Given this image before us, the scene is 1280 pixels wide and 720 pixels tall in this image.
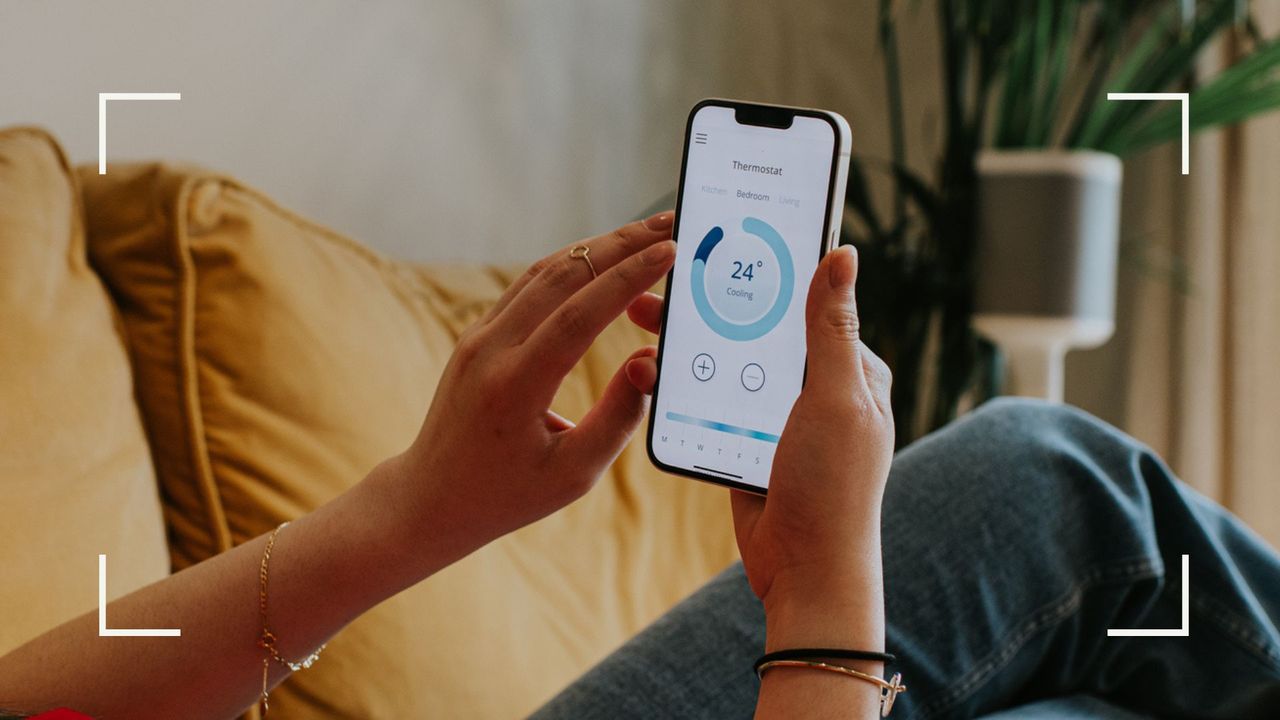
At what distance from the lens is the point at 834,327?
0.51 meters

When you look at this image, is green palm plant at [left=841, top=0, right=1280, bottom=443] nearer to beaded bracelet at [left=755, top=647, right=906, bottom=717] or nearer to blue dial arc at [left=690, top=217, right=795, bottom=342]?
blue dial arc at [left=690, top=217, right=795, bottom=342]

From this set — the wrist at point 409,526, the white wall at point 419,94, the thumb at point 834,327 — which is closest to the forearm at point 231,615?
the wrist at point 409,526

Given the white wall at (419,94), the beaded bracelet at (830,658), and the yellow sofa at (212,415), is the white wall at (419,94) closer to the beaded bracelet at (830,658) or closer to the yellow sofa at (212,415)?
the yellow sofa at (212,415)

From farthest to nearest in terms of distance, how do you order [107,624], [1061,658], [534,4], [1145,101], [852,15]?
[852,15] < [1145,101] < [534,4] < [1061,658] < [107,624]

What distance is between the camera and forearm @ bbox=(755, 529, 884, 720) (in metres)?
0.50

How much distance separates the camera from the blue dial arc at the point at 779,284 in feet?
2.08

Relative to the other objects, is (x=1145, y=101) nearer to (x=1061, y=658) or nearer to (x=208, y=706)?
(x=1061, y=658)

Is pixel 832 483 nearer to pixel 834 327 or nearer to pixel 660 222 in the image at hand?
pixel 834 327

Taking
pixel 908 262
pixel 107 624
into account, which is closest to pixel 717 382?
pixel 107 624

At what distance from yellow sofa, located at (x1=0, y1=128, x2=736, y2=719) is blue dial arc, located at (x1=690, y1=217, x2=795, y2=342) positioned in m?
0.35

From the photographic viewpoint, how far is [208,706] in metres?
0.65

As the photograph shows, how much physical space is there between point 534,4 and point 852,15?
946 mm

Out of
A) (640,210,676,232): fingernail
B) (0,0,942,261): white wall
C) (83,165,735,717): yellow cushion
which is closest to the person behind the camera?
(640,210,676,232): fingernail
